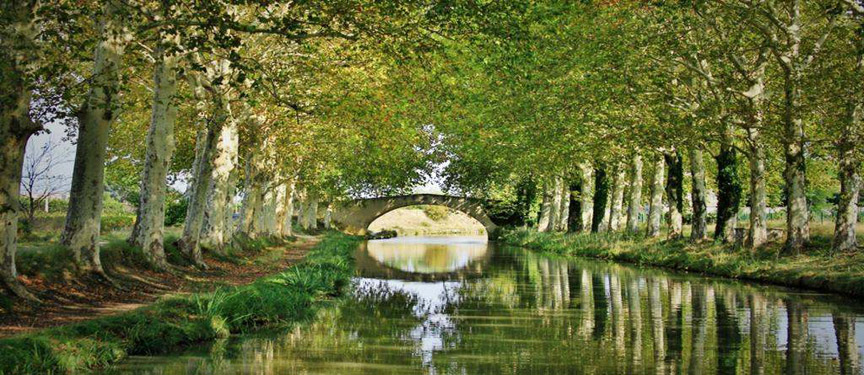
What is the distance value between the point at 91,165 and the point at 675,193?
97.8 feet

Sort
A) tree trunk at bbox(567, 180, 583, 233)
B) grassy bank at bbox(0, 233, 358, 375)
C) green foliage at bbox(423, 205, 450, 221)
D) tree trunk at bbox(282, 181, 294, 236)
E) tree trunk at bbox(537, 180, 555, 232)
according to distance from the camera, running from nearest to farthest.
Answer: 1. grassy bank at bbox(0, 233, 358, 375)
2. tree trunk at bbox(282, 181, 294, 236)
3. tree trunk at bbox(567, 180, 583, 233)
4. tree trunk at bbox(537, 180, 555, 232)
5. green foliage at bbox(423, 205, 450, 221)

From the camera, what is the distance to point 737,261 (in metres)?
28.0

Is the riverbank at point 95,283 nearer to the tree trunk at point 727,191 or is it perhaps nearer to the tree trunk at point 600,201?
the tree trunk at point 727,191

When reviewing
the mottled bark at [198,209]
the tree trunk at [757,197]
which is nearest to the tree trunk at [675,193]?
the tree trunk at [757,197]

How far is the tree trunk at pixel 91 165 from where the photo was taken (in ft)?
55.5

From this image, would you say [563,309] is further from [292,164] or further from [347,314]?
[292,164]

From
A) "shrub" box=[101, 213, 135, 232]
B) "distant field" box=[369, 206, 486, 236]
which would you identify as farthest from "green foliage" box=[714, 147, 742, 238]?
"distant field" box=[369, 206, 486, 236]

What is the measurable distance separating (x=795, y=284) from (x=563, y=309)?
9.06 m

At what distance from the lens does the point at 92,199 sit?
17.3 m

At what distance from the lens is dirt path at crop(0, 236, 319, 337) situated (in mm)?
12891

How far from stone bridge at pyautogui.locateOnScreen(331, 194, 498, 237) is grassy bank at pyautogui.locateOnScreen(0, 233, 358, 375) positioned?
5971 cm

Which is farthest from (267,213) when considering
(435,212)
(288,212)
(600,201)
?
(435,212)

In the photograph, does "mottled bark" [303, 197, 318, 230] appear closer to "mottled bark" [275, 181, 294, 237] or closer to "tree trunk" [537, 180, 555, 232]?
"mottled bark" [275, 181, 294, 237]

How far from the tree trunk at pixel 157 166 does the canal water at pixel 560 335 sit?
17.3 ft
